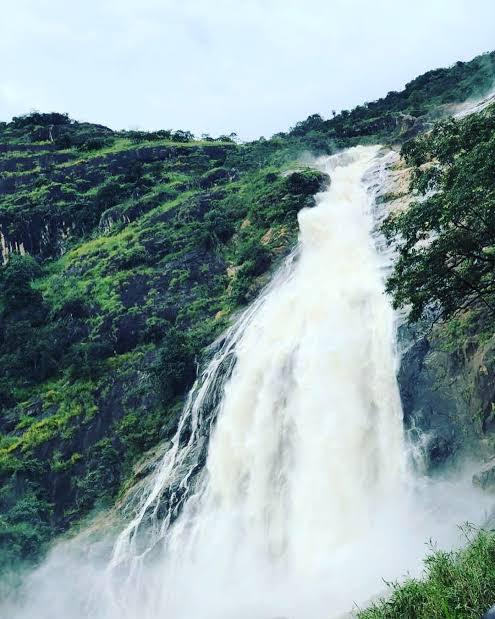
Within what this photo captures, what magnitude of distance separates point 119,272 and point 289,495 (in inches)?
977

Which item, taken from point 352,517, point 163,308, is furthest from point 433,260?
point 163,308

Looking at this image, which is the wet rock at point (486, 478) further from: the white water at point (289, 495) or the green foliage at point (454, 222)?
the green foliage at point (454, 222)

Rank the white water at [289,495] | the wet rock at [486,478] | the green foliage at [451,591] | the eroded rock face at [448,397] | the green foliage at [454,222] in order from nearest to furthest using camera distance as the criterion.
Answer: the green foliage at [451,591], the green foliage at [454,222], the wet rock at [486,478], the white water at [289,495], the eroded rock face at [448,397]

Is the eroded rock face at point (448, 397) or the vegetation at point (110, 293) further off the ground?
the vegetation at point (110, 293)

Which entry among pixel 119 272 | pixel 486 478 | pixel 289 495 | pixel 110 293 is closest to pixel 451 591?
pixel 486 478

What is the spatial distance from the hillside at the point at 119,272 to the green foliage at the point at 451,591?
6.91 meters

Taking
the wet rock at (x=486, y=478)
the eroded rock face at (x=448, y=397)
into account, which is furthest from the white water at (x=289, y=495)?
the eroded rock face at (x=448, y=397)

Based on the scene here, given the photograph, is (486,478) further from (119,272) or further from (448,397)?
(119,272)

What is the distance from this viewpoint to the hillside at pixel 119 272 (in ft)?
96.5

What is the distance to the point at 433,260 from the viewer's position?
14891 mm

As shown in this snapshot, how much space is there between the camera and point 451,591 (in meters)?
9.09

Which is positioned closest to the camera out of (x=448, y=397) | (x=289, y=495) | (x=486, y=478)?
(x=486, y=478)

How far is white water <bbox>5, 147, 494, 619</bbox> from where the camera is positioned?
16.6 m

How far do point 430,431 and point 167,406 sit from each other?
15.1 m
